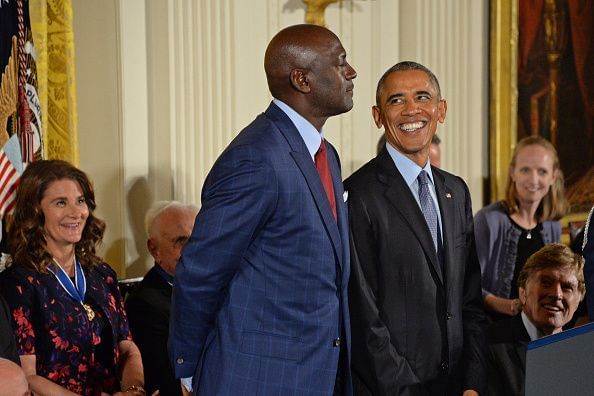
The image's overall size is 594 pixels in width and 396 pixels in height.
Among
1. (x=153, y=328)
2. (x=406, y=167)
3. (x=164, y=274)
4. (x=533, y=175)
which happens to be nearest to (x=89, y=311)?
(x=153, y=328)

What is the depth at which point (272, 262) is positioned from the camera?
280 cm

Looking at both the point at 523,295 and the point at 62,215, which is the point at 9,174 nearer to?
the point at 62,215

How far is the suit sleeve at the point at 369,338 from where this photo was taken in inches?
122

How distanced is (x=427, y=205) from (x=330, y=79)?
64 cm

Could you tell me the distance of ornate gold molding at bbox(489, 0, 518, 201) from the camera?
283 inches

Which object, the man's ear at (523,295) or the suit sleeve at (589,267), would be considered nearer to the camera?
the suit sleeve at (589,267)

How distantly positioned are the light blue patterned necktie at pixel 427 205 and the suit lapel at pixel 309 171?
508 mm

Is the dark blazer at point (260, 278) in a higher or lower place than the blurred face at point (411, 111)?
lower

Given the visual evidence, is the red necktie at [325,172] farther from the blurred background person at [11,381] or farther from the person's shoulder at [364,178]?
the blurred background person at [11,381]

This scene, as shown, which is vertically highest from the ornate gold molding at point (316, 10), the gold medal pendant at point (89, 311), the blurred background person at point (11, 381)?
the ornate gold molding at point (316, 10)

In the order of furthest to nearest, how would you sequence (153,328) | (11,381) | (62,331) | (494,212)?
(494,212), (153,328), (62,331), (11,381)

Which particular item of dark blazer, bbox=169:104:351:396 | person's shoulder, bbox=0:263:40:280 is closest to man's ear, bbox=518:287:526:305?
dark blazer, bbox=169:104:351:396

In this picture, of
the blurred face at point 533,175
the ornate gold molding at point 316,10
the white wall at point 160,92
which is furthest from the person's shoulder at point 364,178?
the ornate gold molding at point 316,10

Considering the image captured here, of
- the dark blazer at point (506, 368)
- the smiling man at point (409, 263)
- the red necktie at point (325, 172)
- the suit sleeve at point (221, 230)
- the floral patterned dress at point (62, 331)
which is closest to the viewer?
the suit sleeve at point (221, 230)
